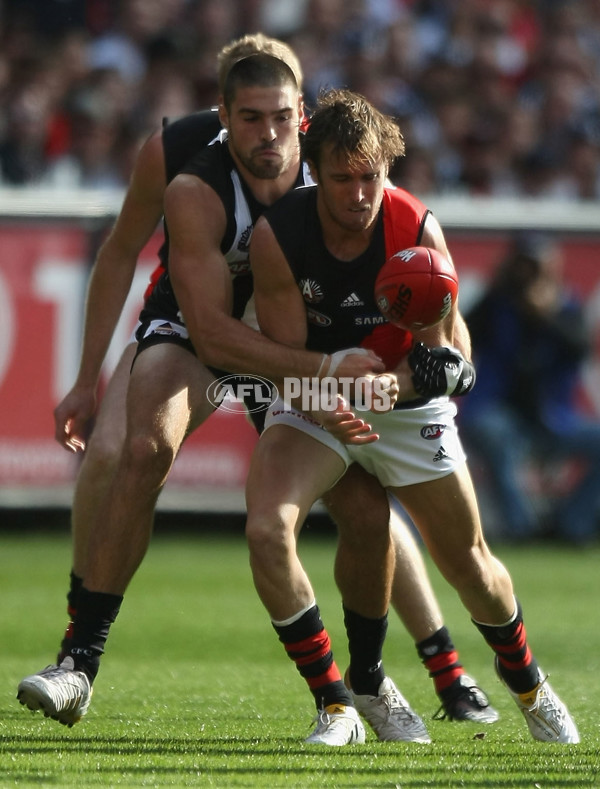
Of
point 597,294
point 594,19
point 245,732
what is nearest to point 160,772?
point 245,732

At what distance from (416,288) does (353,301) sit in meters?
0.41

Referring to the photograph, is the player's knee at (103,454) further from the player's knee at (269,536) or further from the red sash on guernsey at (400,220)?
the red sash on guernsey at (400,220)

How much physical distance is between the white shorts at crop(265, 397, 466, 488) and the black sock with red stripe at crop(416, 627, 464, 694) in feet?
2.92

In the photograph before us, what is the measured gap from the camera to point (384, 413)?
4.98m

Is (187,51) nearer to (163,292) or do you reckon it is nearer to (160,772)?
(163,292)

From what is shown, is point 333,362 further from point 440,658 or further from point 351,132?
point 440,658

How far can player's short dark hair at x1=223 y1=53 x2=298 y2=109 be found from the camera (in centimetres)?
523

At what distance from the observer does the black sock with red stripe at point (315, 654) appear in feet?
16.0

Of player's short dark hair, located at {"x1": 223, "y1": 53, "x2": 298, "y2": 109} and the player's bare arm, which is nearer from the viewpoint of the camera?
player's short dark hair, located at {"x1": 223, "y1": 53, "x2": 298, "y2": 109}

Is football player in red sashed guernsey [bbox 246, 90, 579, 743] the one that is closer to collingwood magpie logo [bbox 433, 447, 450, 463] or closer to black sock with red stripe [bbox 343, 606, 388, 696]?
collingwood magpie logo [bbox 433, 447, 450, 463]

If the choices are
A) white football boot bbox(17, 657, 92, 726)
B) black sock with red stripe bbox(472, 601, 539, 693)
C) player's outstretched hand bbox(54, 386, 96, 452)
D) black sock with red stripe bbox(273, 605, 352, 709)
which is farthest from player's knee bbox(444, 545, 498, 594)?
player's outstretched hand bbox(54, 386, 96, 452)

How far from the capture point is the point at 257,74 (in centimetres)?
523

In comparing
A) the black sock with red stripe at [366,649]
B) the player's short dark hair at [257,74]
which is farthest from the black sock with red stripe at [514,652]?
the player's short dark hair at [257,74]

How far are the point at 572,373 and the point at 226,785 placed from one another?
8099mm
